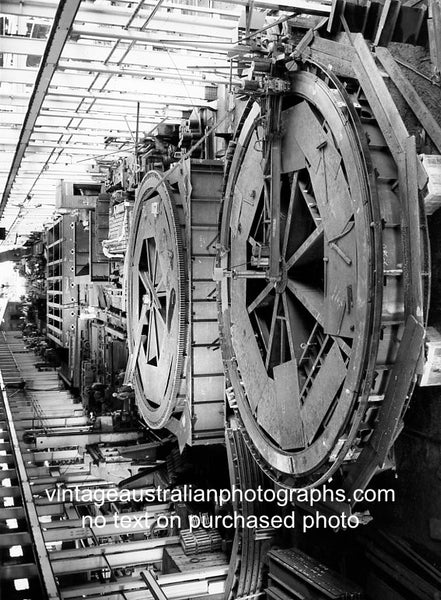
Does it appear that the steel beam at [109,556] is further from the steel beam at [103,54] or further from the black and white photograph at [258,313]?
the steel beam at [103,54]

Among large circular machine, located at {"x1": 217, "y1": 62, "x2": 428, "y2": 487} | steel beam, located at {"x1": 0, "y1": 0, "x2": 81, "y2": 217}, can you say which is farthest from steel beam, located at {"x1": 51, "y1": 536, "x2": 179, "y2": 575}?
steel beam, located at {"x1": 0, "y1": 0, "x2": 81, "y2": 217}

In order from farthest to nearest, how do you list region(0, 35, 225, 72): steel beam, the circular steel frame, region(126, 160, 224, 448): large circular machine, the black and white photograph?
region(0, 35, 225, 72): steel beam → the circular steel frame → region(126, 160, 224, 448): large circular machine → the black and white photograph

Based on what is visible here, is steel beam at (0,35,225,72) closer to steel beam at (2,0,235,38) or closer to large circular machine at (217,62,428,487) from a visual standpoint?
steel beam at (2,0,235,38)

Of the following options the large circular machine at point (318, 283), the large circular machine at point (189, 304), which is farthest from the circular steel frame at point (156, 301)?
the large circular machine at point (318, 283)

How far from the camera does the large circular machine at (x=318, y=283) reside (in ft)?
11.6

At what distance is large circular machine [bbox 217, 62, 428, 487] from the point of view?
3531mm

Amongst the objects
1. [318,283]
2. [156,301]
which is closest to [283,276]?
[318,283]

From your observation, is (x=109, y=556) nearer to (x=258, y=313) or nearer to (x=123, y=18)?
(x=258, y=313)

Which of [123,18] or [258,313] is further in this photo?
[123,18]

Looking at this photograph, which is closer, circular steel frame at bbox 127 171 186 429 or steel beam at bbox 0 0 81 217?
steel beam at bbox 0 0 81 217

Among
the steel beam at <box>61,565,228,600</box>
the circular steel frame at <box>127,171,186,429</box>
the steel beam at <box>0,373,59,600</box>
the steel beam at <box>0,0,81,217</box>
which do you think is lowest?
the steel beam at <box>61,565,228,600</box>

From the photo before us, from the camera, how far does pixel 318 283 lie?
467 cm

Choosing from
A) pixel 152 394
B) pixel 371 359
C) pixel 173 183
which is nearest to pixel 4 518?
pixel 152 394

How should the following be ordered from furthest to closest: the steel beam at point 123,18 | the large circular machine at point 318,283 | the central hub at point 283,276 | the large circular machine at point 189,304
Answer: the large circular machine at point 189,304 → the steel beam at point 123,18 → the central hub at point 283,276 → the large circular machine at point 318,283
